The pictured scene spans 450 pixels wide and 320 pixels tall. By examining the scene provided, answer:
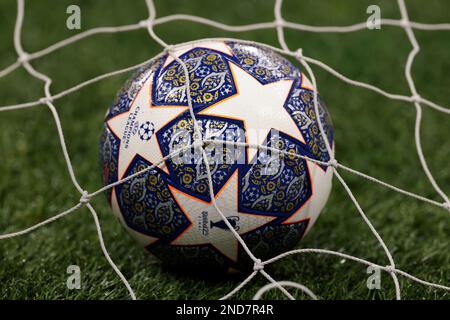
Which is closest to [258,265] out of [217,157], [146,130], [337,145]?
[217,157]

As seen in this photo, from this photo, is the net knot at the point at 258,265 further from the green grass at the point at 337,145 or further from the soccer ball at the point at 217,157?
the green grass at the point at 337,145

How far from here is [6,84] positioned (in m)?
3.77

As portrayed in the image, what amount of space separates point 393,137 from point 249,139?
1.66 m

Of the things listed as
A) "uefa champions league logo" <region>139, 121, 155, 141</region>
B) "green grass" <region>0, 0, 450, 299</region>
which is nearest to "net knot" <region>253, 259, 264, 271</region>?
"green grass" <region>0, 0, 450, 299</region>

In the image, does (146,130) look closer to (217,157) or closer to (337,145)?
(217,157)

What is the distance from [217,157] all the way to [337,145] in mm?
1474

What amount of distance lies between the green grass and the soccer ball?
8.3 inches

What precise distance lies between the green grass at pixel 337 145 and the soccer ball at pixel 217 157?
0.69ft

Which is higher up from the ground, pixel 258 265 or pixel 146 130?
pixel 146 130

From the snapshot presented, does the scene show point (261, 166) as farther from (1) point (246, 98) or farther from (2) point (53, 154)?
(2) point (53, 154)

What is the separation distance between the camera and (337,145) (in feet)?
10.9

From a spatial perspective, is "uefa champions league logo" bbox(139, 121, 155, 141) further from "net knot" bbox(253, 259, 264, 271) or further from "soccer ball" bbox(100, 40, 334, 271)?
"net knot" bbox(253, 259, 264, 271)

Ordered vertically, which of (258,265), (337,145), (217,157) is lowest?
(258,265)
